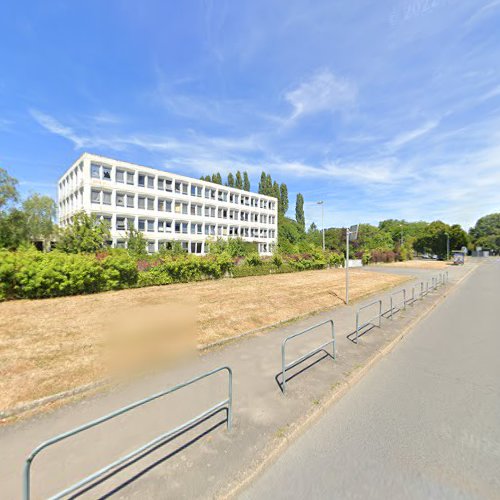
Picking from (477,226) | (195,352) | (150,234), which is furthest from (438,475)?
(477,226)

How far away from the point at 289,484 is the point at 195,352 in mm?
3486

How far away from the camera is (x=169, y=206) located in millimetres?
38562

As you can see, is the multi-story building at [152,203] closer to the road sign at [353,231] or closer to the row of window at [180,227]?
the row of window at [180,227]

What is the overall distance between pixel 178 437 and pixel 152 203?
37052mm

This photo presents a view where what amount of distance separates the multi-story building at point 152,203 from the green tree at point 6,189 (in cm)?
540

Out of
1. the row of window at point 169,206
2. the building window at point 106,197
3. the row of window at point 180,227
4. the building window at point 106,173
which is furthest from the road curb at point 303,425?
the building window at point 106,173

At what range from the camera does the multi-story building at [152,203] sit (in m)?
31.3

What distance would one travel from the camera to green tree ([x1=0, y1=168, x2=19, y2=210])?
3203 centimetres

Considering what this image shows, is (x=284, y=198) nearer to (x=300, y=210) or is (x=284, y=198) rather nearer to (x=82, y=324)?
(x=300, y=210)

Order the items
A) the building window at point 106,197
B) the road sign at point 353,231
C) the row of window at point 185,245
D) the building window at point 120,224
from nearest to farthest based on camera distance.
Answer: the road sign at point 353,231 < the building window at point 106,197 < the row of window at point 185,245 < the building window at point 120,224

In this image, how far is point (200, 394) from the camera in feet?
13.6

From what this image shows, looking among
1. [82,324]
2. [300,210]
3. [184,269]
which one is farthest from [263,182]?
[82,324]

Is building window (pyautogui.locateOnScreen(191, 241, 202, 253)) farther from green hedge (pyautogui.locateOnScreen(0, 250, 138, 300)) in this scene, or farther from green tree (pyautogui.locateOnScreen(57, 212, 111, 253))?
green hedge (pyautogui.locateOnScreen(0, 250, 138, 300))

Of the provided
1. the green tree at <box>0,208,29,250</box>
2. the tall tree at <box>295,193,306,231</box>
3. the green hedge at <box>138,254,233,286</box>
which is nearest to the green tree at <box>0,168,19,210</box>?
the green tree at <box>0,208,29,250</box>
